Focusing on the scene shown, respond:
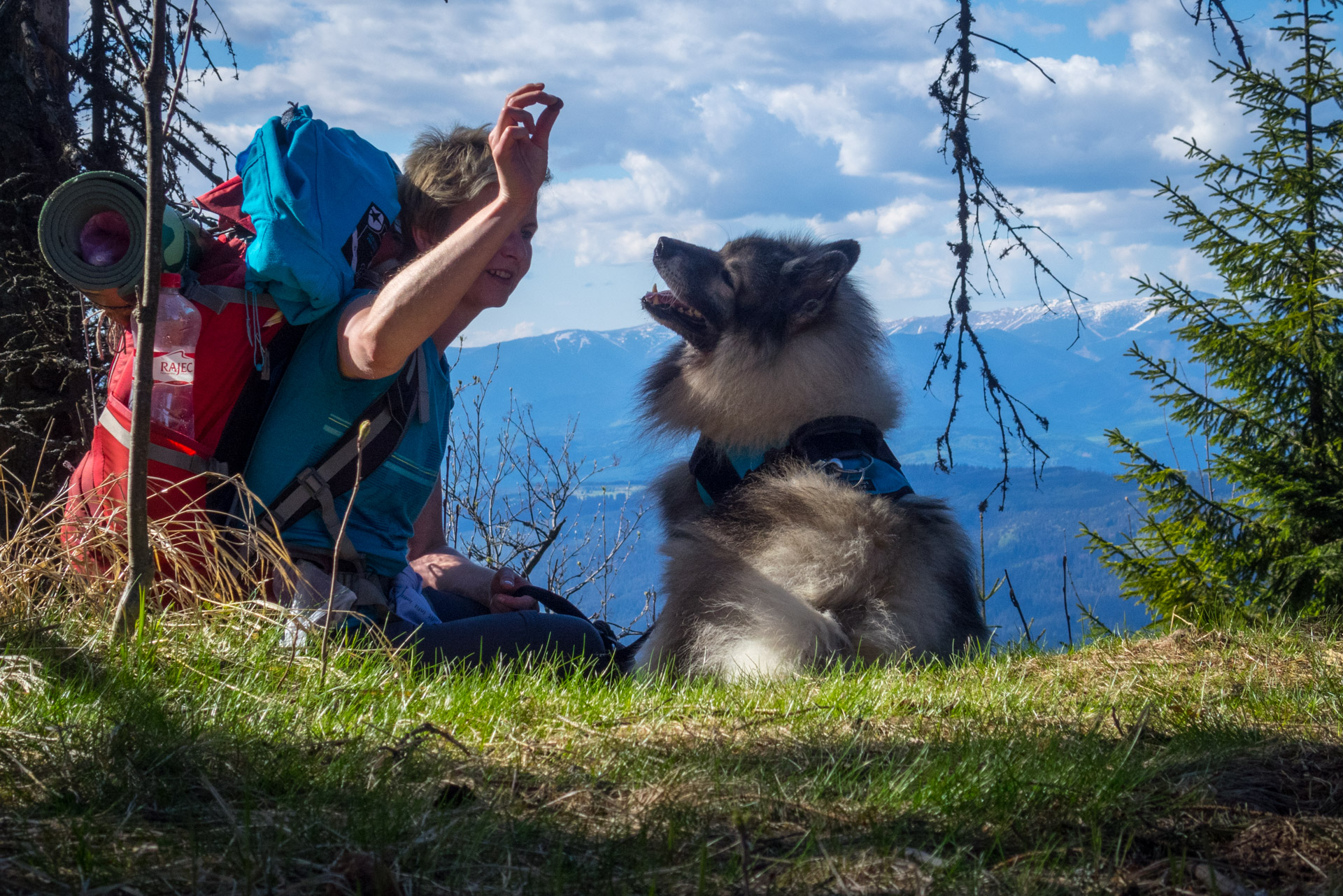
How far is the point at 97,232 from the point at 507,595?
2.22m

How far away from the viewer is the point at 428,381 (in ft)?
12.3

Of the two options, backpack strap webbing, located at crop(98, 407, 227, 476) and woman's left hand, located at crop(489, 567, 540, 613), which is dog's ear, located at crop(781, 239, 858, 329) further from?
backpack strap webbing, located at crop(98, 407, 227, 476)

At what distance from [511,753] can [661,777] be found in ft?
1.21

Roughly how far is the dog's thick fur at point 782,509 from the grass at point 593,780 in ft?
3.11

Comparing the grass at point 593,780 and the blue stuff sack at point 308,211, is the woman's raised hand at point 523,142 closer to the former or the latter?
the blue stuff sack at point 308,211

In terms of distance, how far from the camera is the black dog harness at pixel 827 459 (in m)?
4.13

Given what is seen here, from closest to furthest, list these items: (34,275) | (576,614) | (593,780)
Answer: (593,780) → (34,275) → (576,614)

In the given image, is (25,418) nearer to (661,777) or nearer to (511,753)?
(511,753)

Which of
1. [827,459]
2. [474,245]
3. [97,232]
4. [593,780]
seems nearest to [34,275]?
[97,232]

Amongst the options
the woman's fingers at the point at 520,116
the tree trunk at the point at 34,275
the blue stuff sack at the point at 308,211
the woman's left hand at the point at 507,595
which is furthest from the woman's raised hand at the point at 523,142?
the tree trunk at the point at 34,275

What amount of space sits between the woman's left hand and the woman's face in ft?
4.12

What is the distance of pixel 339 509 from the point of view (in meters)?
3.53

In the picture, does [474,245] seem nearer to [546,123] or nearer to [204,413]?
[546,123]

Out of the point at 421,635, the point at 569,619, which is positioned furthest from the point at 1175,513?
the point at 421,635
